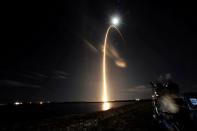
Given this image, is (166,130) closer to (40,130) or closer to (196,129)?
(196,129)

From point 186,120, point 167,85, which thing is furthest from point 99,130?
point 167,85

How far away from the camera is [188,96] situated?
1606 cm

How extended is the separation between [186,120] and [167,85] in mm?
14471

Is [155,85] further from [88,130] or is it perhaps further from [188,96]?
[188,96]

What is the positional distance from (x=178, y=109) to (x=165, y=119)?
1.91m

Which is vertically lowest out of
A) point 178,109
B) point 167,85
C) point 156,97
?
point 178,109

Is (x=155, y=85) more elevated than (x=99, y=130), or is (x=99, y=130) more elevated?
(x=155, y=85)

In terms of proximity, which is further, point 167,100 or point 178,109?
point 167,100

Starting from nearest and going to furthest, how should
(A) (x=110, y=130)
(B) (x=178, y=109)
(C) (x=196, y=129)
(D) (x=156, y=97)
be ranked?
(C) (x=196, y=129) < (B) (x=178, y=109) < (A) (x=110, y=130) < (D) (x=156, y=97)

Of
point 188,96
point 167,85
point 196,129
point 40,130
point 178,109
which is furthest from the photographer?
point 167,85

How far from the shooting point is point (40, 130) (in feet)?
93.9

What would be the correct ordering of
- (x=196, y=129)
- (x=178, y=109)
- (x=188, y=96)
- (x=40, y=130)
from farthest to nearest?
(x=40, y=130)
(x=178, y=109)
(x=188, y=96)
(x=196, y=129)

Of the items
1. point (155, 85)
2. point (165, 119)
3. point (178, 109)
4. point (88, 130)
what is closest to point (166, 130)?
point (165, 119)

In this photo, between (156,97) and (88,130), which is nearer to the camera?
(88,130)
